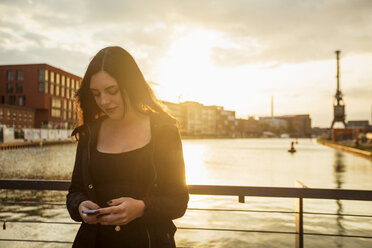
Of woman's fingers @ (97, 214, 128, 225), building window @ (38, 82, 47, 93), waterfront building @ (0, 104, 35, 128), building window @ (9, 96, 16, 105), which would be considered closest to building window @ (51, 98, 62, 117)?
building window @ (38, 82, 47, 93)

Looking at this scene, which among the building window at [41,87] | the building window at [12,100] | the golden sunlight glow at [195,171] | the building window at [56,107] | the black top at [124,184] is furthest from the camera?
the building window at [56,107]

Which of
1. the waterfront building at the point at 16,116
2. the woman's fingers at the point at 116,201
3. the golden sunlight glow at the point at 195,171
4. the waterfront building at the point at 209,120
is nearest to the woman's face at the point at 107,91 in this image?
the woman's fingers at the point at 116,201

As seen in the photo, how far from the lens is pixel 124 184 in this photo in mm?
1596

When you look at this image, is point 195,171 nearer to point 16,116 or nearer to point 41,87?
point 16,116

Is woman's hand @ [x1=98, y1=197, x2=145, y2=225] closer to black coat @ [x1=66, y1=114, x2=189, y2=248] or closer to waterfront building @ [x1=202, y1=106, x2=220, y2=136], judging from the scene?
black coat @ [x1=66, y1=114, x2=189, y2=248]

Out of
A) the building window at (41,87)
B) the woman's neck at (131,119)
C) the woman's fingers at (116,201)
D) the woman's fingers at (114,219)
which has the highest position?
the building window at (41,87)

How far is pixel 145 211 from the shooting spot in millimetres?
1542

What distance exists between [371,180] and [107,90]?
22635mm

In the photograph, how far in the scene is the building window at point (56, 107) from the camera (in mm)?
75812

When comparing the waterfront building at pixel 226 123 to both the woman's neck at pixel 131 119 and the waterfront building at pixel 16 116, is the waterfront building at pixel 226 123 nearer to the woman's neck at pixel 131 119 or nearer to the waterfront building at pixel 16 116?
the waterfront building at pixel 16 116

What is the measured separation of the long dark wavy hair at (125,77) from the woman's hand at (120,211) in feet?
1.56

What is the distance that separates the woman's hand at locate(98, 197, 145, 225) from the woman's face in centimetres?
46

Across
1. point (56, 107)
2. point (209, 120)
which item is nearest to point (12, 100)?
point (56, 107)

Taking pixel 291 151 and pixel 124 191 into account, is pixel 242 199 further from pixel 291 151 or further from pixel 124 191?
pixel 291 151
